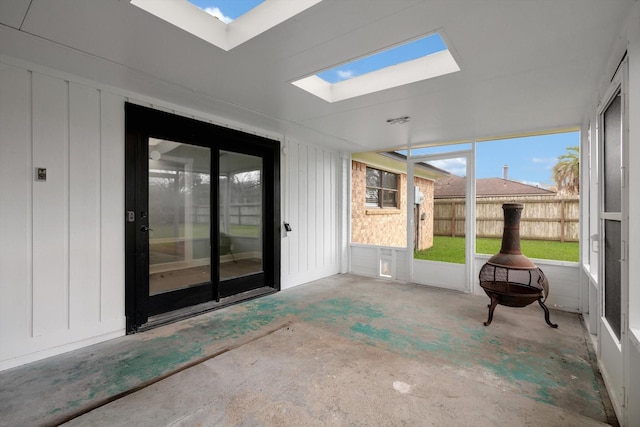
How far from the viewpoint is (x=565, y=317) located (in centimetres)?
368

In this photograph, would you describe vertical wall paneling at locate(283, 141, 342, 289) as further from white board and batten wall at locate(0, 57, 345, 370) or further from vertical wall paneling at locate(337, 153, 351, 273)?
white board and batten wall at locate(0, 57, 345, 370)

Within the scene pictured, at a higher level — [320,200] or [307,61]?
[307,61]

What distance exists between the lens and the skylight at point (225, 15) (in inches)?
72.2

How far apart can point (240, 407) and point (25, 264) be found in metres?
2.22

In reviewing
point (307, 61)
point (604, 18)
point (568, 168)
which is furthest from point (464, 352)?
point (568, 168)

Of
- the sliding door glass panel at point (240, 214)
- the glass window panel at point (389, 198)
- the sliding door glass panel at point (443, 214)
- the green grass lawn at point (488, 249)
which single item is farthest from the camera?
the glass window panel at point (389, 198)

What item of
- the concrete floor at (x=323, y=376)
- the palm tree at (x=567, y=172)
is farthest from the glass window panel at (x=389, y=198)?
the concrete floor at (x=323, y=376)

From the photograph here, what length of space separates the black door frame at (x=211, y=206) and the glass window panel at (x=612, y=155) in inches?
152

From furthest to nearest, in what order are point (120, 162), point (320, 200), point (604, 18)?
point (320, 200) < point (120, 162) < point (604, 18)

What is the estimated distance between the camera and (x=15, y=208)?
2436 millimetres

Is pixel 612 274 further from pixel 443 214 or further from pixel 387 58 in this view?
pixel 443 214

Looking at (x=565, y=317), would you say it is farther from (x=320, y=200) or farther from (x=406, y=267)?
(x=320, y=200)

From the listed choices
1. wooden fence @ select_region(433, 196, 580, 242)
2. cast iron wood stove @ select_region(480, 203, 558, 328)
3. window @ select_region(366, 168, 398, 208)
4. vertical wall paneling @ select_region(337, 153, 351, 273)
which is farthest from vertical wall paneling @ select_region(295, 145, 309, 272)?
cast iron wood stove @ select_region(480, 203, 558, 328)

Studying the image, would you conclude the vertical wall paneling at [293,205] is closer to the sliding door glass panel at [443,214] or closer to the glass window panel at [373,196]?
the sliding door glass panel at [443,214]
